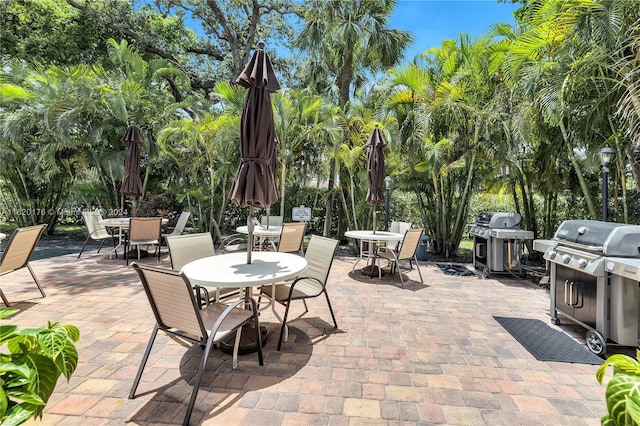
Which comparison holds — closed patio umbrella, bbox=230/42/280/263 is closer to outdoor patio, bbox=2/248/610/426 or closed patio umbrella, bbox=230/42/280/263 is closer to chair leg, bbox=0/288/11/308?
outdoor patio, bbox=2/248/610/426

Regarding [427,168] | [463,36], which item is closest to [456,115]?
[427,168]

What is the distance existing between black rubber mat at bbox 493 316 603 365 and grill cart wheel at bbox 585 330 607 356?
0.04 m

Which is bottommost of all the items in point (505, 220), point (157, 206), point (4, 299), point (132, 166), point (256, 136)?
point (4, 299)

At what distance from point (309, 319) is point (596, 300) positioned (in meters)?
2.85

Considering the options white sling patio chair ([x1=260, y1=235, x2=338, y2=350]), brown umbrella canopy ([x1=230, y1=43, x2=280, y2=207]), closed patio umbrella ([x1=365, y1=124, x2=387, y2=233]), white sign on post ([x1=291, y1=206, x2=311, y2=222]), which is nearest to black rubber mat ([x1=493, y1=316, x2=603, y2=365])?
white sling patio chair ([x1=260, y1=235, x2=338, y2=350])

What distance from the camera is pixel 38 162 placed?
27.7ft

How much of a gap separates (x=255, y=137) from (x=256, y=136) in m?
0.01

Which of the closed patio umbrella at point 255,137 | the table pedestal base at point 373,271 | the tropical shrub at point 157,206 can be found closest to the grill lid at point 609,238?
the table pedestal base at point 373,271

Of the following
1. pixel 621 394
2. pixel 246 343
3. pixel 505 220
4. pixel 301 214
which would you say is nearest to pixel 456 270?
pixel 505 220

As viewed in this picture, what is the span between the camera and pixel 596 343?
292 cm

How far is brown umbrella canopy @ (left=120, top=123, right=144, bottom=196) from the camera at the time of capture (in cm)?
698

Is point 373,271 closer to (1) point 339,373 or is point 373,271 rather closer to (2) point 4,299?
(1) point 339,373

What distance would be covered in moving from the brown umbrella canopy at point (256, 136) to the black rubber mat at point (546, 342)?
298cm

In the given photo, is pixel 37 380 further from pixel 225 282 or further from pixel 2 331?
pixel 225 282
